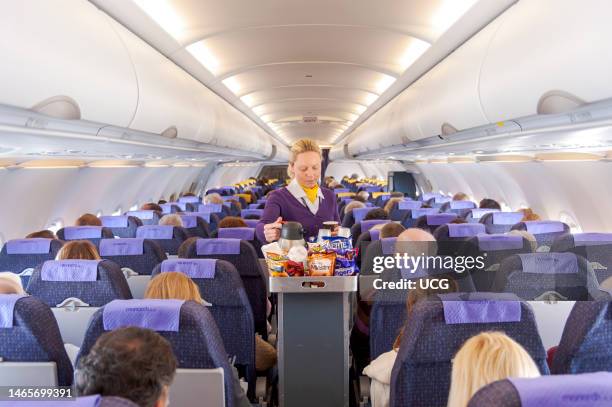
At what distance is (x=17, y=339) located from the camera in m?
2.56

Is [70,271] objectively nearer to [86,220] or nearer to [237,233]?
[237,233]

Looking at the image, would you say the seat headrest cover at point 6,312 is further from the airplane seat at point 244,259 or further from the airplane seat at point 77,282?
the airplane seat at point 244,259

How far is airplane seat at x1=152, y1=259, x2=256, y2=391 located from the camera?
11.9 ft

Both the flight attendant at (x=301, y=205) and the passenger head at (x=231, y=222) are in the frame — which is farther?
the passenger head at (x=231, y=222)

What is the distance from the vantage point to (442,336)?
7.88 feet

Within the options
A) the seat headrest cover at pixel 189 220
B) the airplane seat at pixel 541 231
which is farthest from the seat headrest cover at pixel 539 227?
the seat headrest cover at pixel 189 220

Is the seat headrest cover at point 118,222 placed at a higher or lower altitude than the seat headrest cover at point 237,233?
higher

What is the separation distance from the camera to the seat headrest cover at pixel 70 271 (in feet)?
11.4

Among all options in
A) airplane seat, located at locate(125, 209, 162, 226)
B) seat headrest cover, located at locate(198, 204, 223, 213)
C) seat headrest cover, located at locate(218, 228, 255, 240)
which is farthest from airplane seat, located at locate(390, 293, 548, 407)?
seat headrest cover, located at locate(198, 204, 223, 213)

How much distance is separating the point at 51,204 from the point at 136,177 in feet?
12.5

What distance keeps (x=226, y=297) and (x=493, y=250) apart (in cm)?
293

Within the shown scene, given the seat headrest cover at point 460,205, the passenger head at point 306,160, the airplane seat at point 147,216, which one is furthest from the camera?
the seat headrest cover at point 460,205

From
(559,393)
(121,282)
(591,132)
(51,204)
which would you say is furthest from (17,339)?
(51,204)

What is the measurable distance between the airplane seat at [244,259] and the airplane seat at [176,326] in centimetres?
233
